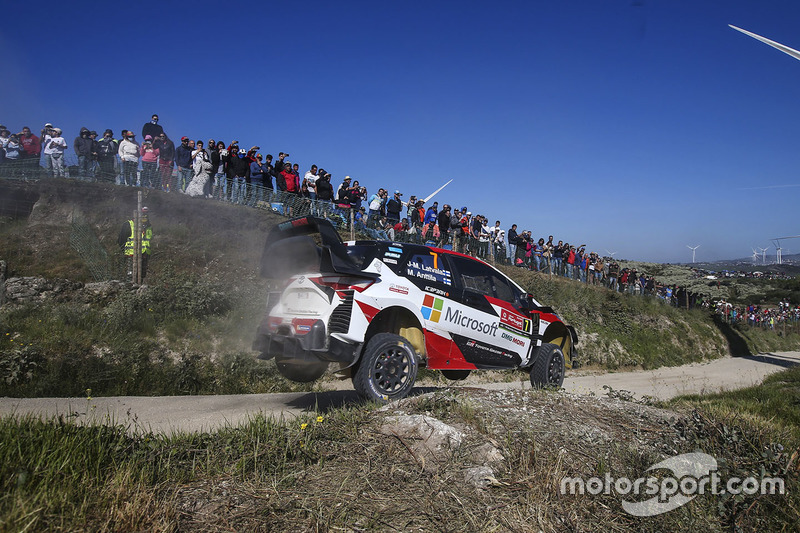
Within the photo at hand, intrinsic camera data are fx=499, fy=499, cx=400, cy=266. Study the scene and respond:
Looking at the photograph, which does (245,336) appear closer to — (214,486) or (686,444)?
(214,486)

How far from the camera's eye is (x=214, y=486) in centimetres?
317

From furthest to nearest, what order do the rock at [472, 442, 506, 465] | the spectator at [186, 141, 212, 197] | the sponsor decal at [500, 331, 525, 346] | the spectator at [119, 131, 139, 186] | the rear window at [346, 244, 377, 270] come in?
the spectator at [186, 141, 212, 197] → the spectator at [119, 131, 139, 186] → the sponsor decal at [500, 331, 525, 346] → the rear window at [346, 244, 377, 270] → the rock at [472, 442, 506, 465]

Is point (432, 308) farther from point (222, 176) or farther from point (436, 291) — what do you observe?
point (222, 176)

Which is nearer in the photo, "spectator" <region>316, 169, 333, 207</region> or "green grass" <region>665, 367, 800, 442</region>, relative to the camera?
"green grass" <region>665, 367, 800, 442</region>

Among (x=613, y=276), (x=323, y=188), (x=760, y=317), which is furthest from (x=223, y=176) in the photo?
(x=760, y=317)

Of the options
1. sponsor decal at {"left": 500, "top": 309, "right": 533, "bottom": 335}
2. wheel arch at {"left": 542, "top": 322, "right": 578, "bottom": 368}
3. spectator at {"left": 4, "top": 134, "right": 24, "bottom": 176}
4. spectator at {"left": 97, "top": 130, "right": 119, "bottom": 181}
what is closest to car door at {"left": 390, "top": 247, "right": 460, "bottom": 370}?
sponsor decal at {"left": 500, "top": 309, "right": 533, "bottom": 335}

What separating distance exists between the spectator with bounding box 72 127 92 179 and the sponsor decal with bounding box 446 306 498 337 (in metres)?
12.6

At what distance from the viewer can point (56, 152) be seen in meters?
14.5

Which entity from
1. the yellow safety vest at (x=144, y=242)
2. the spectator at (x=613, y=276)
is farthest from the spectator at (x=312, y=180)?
the spectator at (x=613, y=276)

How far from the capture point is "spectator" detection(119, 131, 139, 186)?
48.4ft

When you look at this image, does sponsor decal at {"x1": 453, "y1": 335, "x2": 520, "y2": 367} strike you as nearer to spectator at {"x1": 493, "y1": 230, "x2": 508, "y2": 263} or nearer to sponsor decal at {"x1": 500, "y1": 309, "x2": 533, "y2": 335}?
sponsor decal at {"x1": 500, "y1": 309, "x2": 533, "y2": 335}

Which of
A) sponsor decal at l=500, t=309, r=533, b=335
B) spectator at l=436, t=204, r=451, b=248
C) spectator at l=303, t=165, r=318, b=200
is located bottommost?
sponsor decal at l=500, t=309, r=533, b=335

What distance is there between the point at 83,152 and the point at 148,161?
1683mm

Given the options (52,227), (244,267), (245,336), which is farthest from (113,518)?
(52,227)
